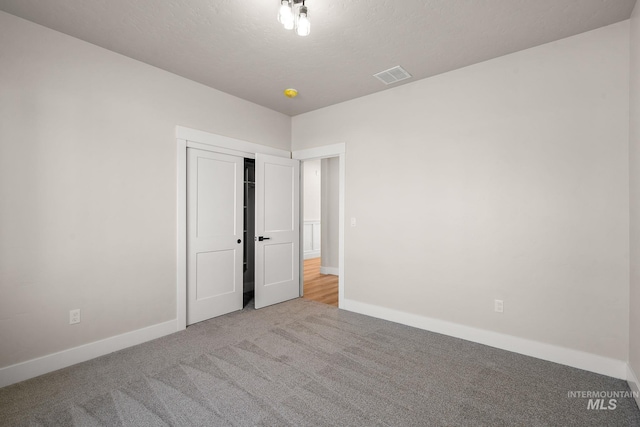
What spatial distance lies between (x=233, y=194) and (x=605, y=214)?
3681 mm

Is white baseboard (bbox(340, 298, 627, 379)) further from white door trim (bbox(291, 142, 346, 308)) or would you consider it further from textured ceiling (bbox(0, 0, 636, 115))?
textured ceiling (bbox(0, 0, 636, 115))

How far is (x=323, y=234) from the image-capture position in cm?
632

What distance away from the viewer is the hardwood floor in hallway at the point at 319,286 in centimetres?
451

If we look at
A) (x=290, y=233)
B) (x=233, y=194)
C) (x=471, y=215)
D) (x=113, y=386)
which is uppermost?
(x=233, y=194)

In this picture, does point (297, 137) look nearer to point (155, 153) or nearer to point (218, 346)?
point (155, 153)

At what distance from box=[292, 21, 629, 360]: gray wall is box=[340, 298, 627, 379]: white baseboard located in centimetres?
6

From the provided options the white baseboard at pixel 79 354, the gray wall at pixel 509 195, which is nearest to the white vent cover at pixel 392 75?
the gray wall at pixel 509 195

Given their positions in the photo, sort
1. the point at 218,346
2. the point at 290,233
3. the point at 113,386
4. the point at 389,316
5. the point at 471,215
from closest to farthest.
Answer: the point at 113,386, the point at 218,346, the point at 471,215, the point at 389,316, the point at 290,233

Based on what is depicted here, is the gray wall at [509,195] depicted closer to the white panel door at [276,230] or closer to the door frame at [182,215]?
the white panel door at [276,230]

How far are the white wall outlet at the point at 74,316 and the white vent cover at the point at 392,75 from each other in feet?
11.9

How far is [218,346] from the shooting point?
9.37ft

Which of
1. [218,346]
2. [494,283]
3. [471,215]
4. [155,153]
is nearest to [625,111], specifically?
[471,215]

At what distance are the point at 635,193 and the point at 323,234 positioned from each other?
187 inches

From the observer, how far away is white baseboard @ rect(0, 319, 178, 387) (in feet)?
7.47
